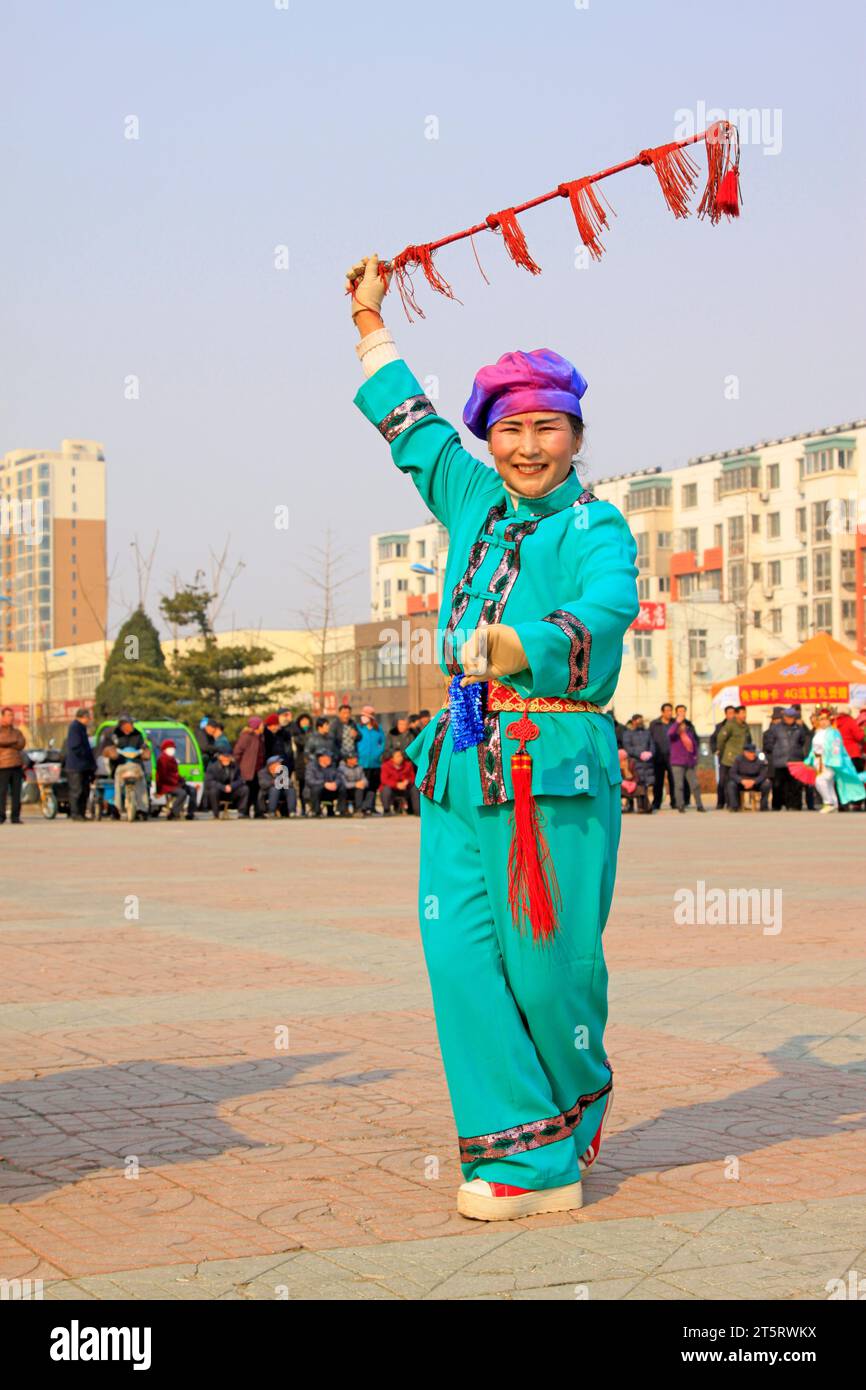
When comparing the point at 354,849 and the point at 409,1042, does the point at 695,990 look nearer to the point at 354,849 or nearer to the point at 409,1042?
the point at 409,1042

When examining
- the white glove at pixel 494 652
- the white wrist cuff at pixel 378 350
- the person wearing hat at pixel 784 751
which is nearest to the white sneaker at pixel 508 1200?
the white glove at pixel 494 652

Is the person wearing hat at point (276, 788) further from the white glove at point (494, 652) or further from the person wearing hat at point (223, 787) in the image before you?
the white glove at point (494, 652)

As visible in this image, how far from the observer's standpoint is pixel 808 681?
31.5 metres

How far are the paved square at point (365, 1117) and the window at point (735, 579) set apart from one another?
287ft

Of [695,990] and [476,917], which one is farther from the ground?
[476,917]

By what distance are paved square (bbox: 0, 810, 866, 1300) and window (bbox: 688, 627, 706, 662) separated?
250ft

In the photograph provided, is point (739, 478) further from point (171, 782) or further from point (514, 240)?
point (514, 240)

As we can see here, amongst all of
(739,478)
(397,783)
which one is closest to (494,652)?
(397,783)

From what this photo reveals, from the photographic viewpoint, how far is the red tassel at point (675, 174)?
4.62m

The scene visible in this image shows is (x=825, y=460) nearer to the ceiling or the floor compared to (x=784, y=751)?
nearer to the ceiling

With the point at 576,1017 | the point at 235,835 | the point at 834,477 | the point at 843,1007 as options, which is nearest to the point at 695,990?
the point at 843,1007

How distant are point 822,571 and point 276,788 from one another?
2735 inches

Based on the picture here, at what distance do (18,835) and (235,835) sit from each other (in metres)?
2.76

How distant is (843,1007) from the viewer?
7.15m
